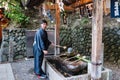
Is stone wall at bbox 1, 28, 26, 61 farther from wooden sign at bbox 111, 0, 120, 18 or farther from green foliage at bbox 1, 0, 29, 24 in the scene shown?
wooden sign at bbox 111, 0, 120, 18

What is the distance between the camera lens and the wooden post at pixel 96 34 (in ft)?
13.3

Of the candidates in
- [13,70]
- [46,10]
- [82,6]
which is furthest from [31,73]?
[82,6]

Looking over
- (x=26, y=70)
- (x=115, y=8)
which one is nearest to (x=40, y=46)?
(x=26, y=70)

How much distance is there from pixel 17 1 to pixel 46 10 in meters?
1.69

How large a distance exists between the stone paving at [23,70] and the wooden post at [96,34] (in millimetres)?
2458

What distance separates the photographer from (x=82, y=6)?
11.1 meters

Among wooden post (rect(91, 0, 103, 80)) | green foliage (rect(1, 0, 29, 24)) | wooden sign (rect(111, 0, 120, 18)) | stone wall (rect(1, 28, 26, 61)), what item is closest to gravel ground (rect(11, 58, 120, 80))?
stone wall (rect(1, 28, 26, 61))

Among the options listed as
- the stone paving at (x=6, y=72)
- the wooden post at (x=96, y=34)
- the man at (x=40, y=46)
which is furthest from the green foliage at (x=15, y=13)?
the wooden post at (x=96, y=34)

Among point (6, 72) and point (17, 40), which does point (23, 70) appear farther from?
point (17, 40)

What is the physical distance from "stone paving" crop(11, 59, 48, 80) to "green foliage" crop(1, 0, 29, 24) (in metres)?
2.21

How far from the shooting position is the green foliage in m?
9.85

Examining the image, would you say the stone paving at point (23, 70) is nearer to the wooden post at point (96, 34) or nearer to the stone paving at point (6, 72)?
the stone paving at point (6, 72)

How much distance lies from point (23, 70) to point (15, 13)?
3857mm

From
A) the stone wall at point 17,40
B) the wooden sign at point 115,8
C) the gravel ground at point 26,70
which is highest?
the wooden sign at point 115,8
